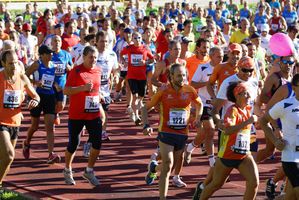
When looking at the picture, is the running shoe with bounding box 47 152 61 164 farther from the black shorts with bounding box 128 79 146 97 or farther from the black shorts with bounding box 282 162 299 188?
the black shorts with bounding box 282 162 299 188

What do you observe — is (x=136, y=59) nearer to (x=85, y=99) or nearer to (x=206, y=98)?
(x=206, y=98)

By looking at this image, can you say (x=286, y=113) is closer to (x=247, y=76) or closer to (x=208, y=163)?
(x=247, y=76)

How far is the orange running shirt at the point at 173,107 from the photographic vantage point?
9.99 meters

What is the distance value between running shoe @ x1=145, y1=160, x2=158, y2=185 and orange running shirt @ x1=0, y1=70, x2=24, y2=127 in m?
1.83

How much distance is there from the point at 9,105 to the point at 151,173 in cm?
206

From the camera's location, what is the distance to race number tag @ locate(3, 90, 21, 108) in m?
10.4

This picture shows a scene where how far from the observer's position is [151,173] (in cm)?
1100

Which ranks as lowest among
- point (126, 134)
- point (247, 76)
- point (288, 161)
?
point (126, 134)

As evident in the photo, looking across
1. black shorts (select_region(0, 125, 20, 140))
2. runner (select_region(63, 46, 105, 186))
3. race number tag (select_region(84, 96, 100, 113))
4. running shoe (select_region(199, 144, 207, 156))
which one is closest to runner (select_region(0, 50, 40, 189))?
black shorts (select_region(0, 125, 20, 140))

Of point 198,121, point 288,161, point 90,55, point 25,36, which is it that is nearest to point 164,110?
point 198,121

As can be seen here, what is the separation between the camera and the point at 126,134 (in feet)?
49.7

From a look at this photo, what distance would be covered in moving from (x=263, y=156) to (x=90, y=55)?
265 cm

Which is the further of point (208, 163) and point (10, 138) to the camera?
point (208, 163)

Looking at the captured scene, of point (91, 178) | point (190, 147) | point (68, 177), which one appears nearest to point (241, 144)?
point (91, 178)
